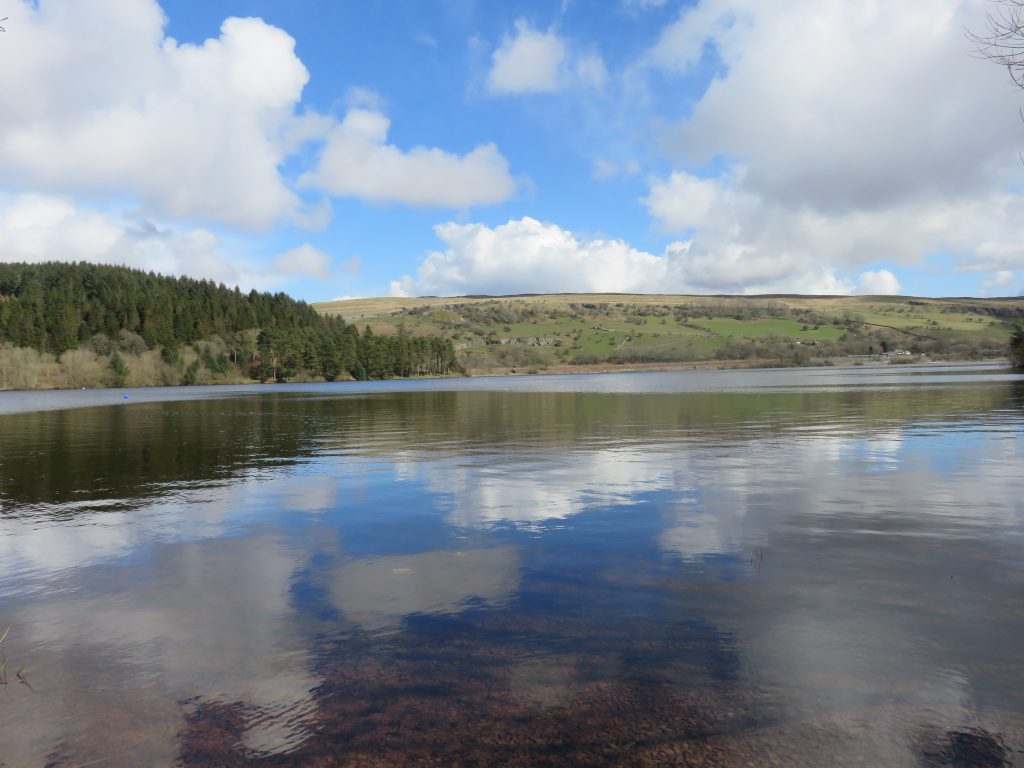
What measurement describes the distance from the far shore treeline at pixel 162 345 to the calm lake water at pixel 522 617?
465ft

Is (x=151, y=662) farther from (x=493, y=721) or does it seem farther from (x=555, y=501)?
(x=555, y=501)

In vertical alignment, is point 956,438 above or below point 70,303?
below

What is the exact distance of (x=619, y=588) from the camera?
Result: 10.1 metres

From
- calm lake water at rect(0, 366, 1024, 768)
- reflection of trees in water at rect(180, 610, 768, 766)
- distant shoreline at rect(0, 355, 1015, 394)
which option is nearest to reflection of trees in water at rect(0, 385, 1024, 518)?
calm lake water at rect(0, 366, 1024, 768)

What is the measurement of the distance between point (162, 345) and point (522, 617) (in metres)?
172

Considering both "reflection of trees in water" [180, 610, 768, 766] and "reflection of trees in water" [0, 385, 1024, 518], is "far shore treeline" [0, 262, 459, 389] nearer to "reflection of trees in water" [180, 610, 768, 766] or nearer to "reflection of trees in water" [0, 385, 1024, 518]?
"reflection of trees in water" [0, 385, 1024, 518]

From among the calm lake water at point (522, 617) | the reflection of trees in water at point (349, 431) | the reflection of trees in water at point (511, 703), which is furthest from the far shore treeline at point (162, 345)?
the reflection of trees in water at point (511, 703)

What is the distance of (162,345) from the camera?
522ft

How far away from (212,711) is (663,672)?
468 centimetres

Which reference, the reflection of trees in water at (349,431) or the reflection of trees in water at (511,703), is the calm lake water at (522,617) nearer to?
the reflection of trees in water at (511,703)

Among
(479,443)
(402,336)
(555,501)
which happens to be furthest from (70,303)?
(555,501)

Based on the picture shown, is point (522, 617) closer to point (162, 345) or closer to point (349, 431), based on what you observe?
point (349, 431)

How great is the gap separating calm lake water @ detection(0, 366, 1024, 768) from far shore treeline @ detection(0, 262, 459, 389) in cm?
14169

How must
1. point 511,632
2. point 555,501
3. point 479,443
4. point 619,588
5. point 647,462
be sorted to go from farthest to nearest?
point 479,443 < point 647,462 < point 555,501 < point 619,588 < point 511,632
